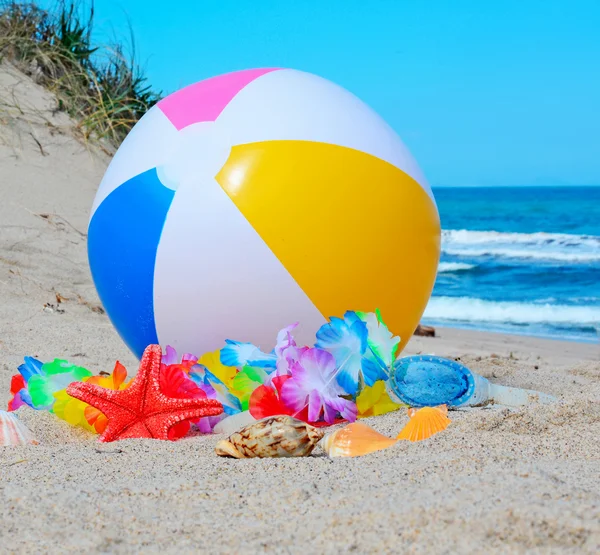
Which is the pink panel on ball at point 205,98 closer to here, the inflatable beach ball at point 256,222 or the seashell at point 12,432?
the inflatable beach ball at point 256,222

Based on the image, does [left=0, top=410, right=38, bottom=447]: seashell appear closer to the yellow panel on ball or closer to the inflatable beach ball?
the inflatable beach ball

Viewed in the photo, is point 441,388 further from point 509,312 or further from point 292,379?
point 509,312

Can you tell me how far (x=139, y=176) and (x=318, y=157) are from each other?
2.44ft

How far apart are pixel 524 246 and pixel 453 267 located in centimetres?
572

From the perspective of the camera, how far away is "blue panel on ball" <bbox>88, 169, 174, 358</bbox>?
3115mm

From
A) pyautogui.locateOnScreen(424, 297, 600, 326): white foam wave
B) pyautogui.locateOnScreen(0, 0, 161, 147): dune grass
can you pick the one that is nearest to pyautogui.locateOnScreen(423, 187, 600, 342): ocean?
pyautogui.locateOnScreen(424, 297, 600, 326): white foam wave

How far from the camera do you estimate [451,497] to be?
5.44 feet

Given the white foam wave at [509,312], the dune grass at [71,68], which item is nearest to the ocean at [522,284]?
the white foam wave at [509,312]

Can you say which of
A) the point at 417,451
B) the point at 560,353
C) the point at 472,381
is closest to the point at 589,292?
the point at 560,353

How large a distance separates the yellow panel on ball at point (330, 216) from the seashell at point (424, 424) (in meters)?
0.70

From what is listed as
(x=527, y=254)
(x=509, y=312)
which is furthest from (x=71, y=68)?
(x=527, y=254)

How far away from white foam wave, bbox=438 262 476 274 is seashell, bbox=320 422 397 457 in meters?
12.5

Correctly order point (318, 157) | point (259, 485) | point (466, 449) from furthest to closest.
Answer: point (318, 157) → point (466, 449) → point (259, 485)

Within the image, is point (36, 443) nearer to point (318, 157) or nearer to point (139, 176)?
point (139, 176)
